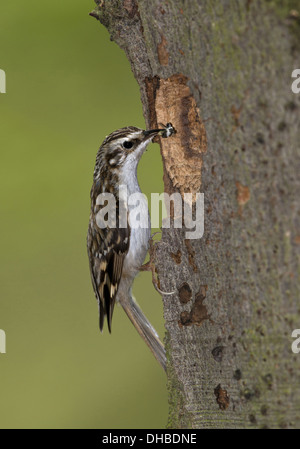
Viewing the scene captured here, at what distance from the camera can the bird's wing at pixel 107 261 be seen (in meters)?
3.11

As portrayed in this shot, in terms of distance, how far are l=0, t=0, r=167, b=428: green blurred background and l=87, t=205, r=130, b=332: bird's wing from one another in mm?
752

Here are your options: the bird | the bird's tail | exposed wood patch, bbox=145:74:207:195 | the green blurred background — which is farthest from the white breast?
the green blurred background

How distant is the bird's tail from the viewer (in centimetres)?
297

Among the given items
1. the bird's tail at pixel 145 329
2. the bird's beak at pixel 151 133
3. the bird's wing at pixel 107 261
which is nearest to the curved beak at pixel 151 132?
the bird's beak at pixel 151 133

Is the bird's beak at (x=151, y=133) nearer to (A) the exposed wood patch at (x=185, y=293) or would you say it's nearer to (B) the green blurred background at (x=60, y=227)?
(A) the exposed wood patch at (x=185, y=293)

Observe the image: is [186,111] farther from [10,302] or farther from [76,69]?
[10,302]

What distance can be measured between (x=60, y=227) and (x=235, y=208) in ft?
7.63

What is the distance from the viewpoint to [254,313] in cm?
181

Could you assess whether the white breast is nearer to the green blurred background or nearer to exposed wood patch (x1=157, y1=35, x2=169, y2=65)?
the green blurred background

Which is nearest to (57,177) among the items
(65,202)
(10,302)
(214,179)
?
(65,202)

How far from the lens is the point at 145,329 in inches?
122

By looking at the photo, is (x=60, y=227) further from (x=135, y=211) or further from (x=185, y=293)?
(x=185, y=293)

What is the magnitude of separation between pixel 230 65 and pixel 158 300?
2636 mm

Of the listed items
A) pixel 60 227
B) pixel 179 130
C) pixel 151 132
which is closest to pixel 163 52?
pixel 179 130
